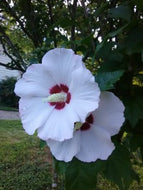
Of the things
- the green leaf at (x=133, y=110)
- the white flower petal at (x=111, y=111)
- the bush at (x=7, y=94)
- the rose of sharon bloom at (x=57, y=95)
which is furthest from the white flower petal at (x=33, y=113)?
the bush at (x=7, y=94)

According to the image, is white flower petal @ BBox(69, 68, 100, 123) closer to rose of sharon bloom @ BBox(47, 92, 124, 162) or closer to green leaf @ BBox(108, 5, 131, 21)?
rose of sharon bloom @ BBox(47, 92, 124, 162)

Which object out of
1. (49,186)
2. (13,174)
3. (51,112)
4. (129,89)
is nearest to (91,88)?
(51,112)

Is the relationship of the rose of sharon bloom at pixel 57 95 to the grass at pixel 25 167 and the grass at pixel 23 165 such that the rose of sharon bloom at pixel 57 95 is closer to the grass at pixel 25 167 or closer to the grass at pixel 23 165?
the grass at pixel 25 167

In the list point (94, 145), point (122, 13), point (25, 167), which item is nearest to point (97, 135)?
point (94, 145)

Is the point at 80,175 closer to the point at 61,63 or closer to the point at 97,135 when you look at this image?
the point at 97,135

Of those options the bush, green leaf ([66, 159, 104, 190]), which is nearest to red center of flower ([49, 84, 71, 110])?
green leaf ([66, 159, 104, 190])

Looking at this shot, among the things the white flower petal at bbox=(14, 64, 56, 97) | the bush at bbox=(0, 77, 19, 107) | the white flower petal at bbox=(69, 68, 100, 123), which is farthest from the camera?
the bush at bbox=(0, 77, 19, 107)
